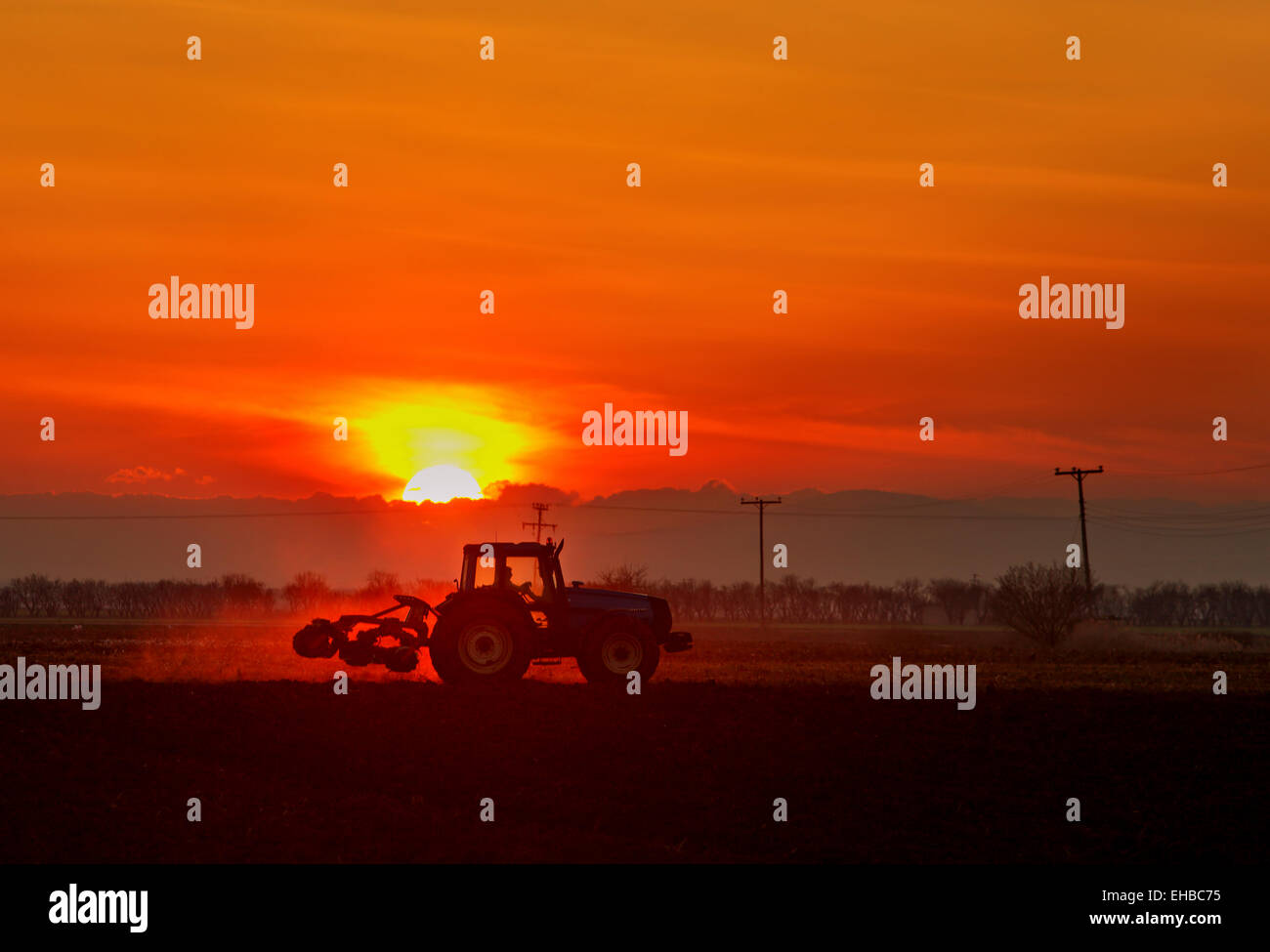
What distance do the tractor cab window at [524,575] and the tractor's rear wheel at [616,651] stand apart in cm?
121

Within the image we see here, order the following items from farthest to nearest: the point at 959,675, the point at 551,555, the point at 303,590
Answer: the point at 303,590 → the point at 959,675 → the point at 551,555

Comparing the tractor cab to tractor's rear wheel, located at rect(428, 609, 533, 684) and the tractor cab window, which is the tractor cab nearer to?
the tractor cab window

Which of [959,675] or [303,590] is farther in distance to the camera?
[303,590]

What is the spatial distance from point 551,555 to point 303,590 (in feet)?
362

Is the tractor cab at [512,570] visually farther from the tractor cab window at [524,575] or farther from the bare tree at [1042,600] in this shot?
the bare tree at [1042,600]

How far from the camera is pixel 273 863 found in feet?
49.0

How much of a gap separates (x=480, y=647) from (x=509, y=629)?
1.98ft
